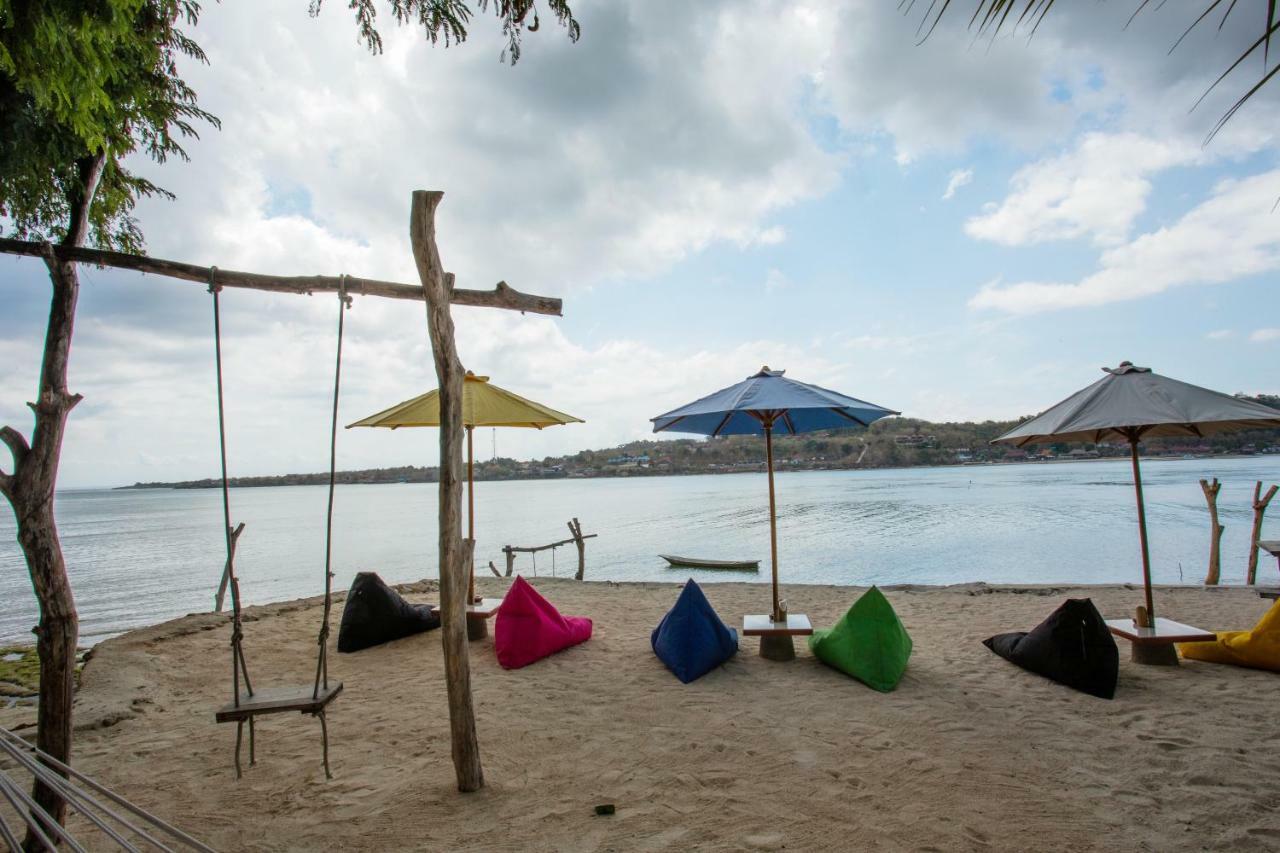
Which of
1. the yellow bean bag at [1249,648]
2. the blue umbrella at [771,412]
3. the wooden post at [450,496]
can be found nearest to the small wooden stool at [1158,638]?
the yellow bean bag at [1249,648]

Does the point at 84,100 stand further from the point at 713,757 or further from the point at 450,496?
the point at 713,757

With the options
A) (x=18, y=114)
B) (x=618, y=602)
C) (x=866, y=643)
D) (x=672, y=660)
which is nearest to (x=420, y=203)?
(x=18, y=114)

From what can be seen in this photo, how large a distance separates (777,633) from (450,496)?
3418 millimetres

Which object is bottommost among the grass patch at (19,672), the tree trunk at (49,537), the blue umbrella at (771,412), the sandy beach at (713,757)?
the grass patch at (19,672)

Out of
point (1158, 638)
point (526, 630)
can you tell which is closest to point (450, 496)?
point (526, 630)

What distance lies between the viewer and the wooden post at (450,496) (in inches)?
138

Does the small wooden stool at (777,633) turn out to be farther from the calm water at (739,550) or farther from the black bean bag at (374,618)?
the calm water at (739,550)

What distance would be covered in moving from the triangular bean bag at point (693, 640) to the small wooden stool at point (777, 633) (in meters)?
0.26

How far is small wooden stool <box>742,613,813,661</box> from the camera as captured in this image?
5.63m

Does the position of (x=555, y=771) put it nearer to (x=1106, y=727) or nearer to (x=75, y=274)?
(x=1106, y=727)

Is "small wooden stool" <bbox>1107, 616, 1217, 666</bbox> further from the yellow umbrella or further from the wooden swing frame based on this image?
the yellow umbrella

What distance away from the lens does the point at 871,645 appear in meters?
5.20

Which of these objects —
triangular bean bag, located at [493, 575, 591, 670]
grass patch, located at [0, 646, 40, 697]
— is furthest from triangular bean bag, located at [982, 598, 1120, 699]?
grass patch, located at [0, 646, 40, 697]

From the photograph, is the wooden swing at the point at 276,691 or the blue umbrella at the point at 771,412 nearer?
the wooden swing at the point at 276,691
